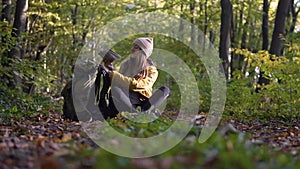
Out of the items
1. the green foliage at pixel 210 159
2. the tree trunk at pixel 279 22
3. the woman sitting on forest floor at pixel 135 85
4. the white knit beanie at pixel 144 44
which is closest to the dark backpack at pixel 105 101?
the woman sitting on forest floor at pixel 135 85

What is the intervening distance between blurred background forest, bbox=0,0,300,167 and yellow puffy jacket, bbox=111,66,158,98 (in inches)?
68.0

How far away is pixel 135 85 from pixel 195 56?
14.3 metres

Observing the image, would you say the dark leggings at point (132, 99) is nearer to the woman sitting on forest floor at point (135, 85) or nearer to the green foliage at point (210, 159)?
the woman sitting on forest floor at point (135, 85)

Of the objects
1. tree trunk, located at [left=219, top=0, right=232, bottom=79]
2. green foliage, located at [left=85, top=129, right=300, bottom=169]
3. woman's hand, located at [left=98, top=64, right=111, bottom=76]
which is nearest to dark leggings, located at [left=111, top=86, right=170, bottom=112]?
woman's hand, located at [left=98, top=64, right=111, bottom=76]

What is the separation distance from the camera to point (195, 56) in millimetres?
21641

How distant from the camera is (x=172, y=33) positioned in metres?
29.2

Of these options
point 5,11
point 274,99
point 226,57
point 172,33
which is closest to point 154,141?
point 274,99

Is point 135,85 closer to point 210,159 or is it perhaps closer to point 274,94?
point 274,94

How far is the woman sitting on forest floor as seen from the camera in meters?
7.52

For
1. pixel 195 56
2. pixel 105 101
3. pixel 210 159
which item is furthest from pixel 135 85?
pixel 195 56

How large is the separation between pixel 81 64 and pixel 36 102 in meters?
3.76

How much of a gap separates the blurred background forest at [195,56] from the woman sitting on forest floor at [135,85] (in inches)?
65.0

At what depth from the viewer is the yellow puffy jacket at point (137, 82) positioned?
24.0ft

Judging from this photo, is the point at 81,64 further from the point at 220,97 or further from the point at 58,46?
the point at 58,46
